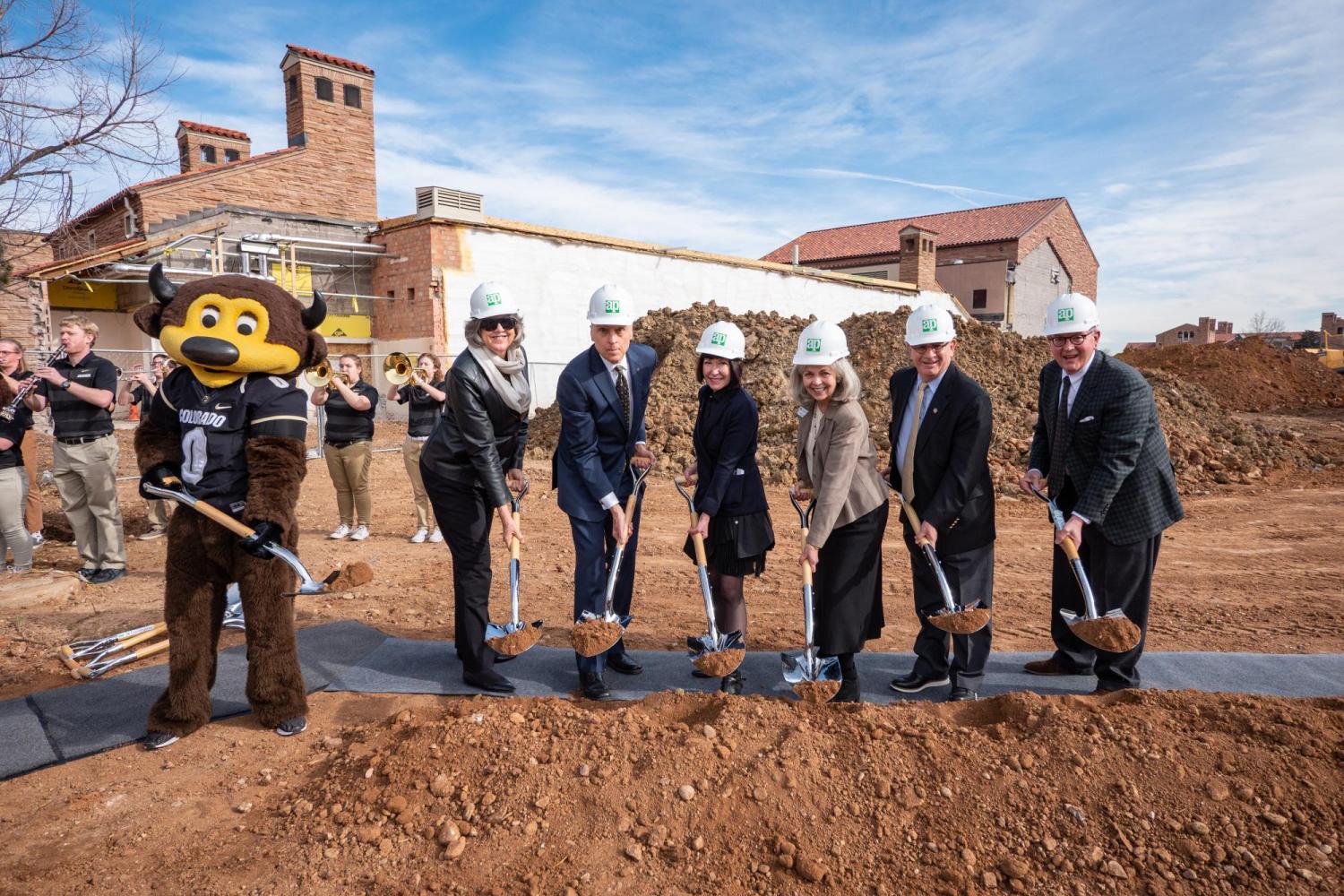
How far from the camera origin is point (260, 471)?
365 centimetres

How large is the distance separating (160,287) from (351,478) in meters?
4.50

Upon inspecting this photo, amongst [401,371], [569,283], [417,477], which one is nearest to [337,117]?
[569,283]

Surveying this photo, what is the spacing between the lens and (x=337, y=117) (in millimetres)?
21219

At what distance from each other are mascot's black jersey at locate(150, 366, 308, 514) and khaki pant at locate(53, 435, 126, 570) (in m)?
3.55

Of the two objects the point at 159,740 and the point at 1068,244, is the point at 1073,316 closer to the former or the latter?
the point at 159,740

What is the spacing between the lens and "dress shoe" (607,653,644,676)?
457 cm

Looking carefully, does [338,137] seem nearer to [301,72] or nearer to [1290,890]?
[301,72]

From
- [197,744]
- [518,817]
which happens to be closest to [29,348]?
[197,744]

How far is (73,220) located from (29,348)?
392 inches

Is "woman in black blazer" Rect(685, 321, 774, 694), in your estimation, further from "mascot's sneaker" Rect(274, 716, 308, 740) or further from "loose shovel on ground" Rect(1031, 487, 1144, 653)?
"mascot's sneaker" Rect(274, 716, 308, 740)

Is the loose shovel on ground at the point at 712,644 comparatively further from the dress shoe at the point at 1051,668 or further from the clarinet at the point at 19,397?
the clarinet at the point at 19,397

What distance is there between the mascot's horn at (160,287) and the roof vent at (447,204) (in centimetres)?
1463

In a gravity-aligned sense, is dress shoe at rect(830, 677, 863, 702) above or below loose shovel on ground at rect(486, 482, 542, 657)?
below

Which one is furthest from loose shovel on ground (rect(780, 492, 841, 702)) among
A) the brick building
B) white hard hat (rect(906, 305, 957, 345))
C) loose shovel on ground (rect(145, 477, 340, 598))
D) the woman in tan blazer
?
the brick building
